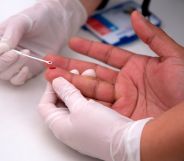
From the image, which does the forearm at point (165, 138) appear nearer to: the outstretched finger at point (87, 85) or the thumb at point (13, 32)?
the outstretched finger at point (87, 85)

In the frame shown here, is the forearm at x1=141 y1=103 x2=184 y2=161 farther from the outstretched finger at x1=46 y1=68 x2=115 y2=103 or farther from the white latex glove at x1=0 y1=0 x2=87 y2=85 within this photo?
the white latex glove at x1=0 y1=0 x2=87 y2=85

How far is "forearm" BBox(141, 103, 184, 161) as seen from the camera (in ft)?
1.76

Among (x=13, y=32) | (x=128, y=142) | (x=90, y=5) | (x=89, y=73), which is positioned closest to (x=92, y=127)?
(x=128, y=142)

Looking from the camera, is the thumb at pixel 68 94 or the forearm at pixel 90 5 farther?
the forearm at pixel 90 5

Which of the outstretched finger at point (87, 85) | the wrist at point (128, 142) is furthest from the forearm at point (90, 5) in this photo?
the wrist at point (128, 142)

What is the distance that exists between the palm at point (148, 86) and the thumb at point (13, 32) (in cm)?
23

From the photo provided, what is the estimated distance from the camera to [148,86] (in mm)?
736

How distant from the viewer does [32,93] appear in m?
0.75

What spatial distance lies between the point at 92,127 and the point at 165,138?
0.12 metres

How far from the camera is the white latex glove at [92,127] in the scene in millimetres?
562

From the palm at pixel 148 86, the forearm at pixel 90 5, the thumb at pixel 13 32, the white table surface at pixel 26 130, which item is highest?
the thumb at pixel 13 32

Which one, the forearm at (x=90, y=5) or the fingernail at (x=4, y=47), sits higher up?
the fingernail at (x=4, y=47)

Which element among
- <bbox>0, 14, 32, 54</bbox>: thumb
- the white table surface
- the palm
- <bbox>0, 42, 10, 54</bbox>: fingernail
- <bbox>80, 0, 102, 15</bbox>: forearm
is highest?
<bbox>0, 14, 32, 54</bbox>: thumb

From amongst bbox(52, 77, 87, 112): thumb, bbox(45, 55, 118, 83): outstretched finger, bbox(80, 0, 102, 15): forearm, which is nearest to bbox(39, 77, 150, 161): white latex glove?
bbox(52, 77, 87, 112): thumb
